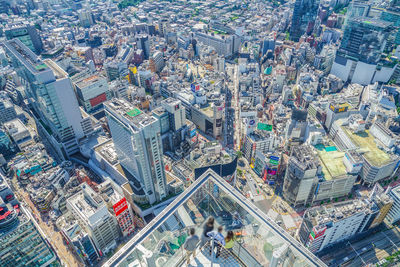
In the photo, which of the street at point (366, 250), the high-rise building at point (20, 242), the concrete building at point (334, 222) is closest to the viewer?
the high-rise building at point (20, 242)

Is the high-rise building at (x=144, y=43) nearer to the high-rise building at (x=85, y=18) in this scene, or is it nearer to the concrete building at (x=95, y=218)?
the high-rise building at (x=85, y=18)

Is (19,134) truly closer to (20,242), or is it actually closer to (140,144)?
(20,242)

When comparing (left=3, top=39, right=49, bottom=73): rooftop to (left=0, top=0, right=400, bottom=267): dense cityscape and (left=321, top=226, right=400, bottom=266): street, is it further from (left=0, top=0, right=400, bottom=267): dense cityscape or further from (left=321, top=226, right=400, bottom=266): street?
(left=321, top=226, right=400, bottom=266): street

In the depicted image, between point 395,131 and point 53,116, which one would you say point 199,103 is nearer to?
point 53,116

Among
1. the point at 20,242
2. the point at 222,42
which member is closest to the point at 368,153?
the point at 20,242

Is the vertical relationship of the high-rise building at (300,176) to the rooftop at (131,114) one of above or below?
below

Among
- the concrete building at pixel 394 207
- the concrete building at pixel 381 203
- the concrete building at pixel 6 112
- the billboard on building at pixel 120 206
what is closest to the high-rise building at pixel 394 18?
the concrete building at pixel 394 207
